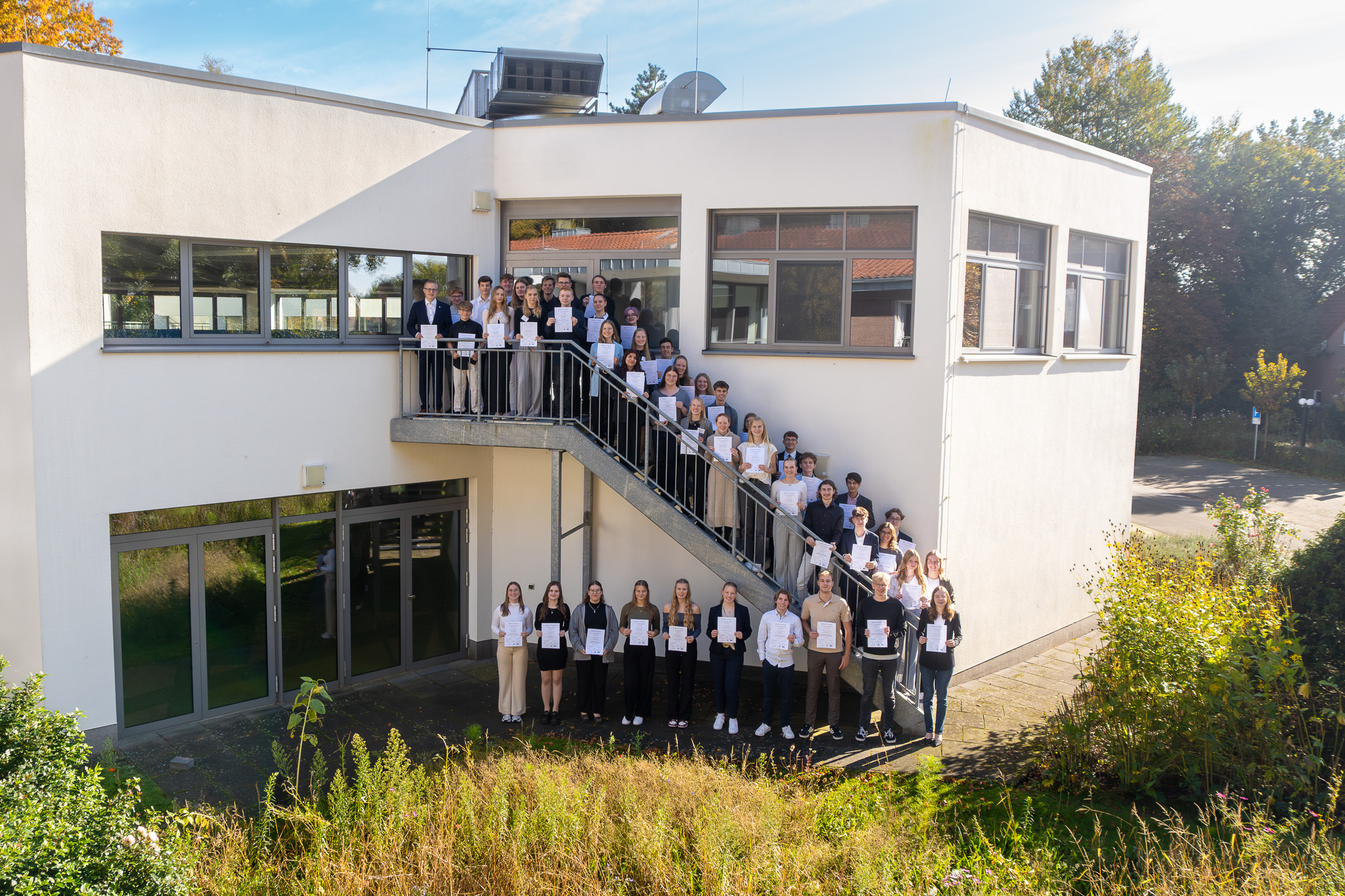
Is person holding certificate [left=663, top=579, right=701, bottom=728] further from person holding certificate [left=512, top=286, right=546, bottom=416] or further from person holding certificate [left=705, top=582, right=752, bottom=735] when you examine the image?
person holding certificate [left=512, top=286, right=546, bottom=416]

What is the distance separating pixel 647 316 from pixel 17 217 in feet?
21.5

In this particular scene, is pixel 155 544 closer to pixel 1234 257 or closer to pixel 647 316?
pixel 647 316

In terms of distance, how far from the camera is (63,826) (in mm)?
5016

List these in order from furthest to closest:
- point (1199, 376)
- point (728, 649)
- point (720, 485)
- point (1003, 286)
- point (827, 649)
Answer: point (1199, 376) → point (1003, 286) → point (720, 485) → point (728, 649) → point (827, 649)

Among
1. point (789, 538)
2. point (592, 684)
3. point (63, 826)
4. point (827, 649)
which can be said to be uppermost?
point (789, 538)

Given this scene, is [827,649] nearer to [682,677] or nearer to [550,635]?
[682,677]

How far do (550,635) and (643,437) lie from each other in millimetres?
2326

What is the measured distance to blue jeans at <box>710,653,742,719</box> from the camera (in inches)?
389

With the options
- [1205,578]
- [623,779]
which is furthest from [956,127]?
[623,779]

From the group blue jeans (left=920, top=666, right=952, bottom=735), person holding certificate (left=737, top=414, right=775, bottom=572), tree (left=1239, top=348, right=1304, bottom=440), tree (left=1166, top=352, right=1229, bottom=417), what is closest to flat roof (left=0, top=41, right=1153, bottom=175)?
person holding certificate (left=737, top=414, right=775, bottom=572)

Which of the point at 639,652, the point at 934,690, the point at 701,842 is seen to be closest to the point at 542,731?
the point at 639,652

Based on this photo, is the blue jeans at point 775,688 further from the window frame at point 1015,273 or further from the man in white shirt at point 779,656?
the window frame at point 1015,273

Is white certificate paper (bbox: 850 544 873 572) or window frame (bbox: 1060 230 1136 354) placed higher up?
window frame (bbox: 1060 230 1136 354)

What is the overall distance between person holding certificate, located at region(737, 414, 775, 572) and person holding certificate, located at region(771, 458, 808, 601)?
15 cm
